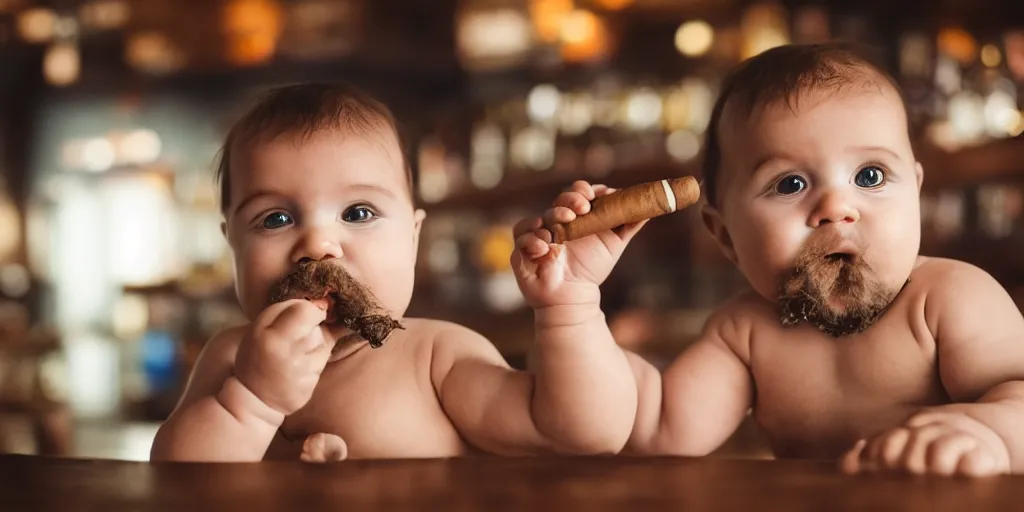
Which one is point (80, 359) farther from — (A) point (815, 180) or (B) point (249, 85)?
(A) point (815, 180)

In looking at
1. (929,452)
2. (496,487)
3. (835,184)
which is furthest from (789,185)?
(496,487)

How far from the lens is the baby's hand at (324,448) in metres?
0.72

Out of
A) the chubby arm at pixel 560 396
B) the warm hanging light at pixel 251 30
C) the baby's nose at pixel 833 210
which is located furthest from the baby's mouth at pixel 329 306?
the warm hanging light at pixel 251 30

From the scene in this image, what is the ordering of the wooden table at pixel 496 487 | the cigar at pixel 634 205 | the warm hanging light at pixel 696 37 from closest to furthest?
1. the wooden table at pixel 496 487
2. the cigar at pixel 634 205
3. the warm hanging light at pixel 696 37

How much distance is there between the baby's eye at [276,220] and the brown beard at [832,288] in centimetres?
36

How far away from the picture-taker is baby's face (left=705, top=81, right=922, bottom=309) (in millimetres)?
715

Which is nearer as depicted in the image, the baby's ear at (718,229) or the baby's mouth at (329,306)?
the baby's mouth at (329,306)

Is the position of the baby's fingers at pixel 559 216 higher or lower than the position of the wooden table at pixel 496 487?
higher

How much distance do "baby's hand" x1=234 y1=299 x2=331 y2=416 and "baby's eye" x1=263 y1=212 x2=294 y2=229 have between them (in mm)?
82

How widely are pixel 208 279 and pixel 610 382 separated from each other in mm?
5505

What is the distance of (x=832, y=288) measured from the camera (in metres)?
0.71

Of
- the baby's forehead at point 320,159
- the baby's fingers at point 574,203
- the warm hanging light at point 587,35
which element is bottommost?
the baby's fingers at point 574,203

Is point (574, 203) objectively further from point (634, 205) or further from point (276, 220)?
point (276, 220)

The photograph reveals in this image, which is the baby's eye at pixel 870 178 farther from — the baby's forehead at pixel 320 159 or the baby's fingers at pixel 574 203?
the baby's forehead at pixel 320 159
